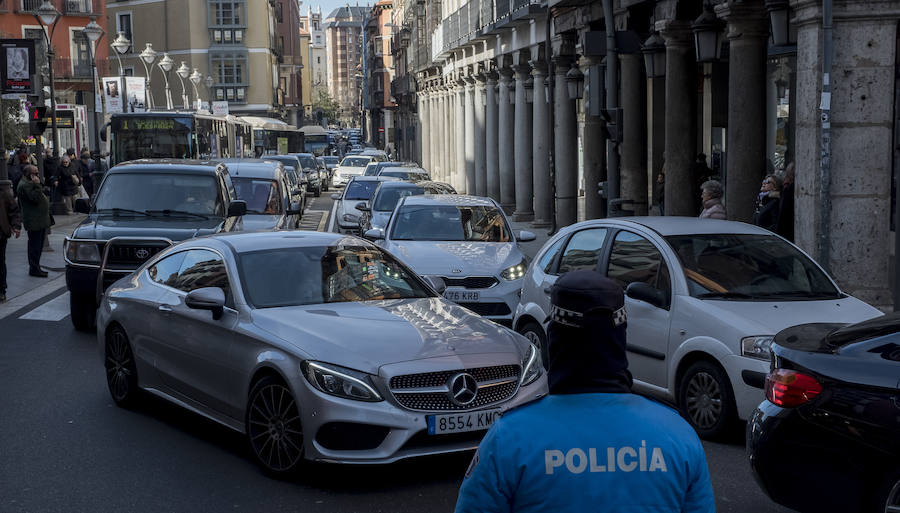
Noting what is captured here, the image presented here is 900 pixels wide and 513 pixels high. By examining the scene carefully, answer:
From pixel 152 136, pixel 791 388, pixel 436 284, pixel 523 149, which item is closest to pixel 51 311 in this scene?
pixel 436 284

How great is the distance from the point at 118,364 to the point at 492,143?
31.2 meters

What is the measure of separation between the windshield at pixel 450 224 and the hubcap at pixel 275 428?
790 centimetres

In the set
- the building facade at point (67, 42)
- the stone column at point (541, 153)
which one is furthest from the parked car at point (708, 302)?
the building facade at point (67, 42)

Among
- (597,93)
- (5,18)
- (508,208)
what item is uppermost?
(5,18)

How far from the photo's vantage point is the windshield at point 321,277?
27.1 ft

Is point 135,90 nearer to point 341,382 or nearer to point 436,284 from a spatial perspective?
point 436,284

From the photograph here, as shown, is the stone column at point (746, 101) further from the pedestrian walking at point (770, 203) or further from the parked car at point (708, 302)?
the parked car at point (708, 302)

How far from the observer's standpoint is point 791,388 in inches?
230

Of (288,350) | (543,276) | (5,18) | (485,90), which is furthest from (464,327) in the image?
(5,18)

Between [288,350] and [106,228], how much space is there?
7.56 meters

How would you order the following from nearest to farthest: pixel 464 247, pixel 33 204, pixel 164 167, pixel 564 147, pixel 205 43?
pixel 464 247 < pixel 164 167 < pixel 33 204 < pixel 564 147 < pixel 205 43

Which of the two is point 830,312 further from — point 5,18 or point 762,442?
point 5,18

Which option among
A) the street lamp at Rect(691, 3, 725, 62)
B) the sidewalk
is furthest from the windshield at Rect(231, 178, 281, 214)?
the street lamp at Rect(691, 3, 725, 62)

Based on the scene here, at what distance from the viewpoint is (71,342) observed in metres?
13.4
